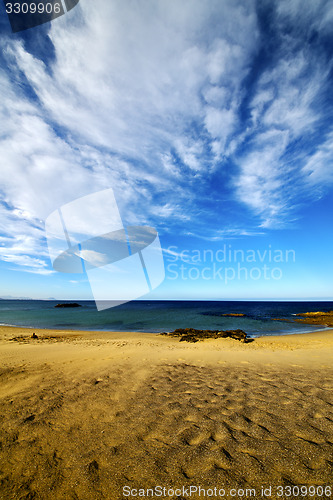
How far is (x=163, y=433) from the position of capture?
337 centimetres

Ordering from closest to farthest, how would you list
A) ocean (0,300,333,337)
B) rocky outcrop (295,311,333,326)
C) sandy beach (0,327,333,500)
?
sandy beach (0,327,333,500)
ocean (0,300,333,337)
rocky outcrop (295,311,333,326)

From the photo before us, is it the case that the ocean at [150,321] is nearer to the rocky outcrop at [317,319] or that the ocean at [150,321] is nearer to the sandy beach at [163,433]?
the rocky outcrop at [317,319]

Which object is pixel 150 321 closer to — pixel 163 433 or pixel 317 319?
pixel 317 319

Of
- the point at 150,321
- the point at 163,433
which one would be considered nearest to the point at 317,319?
the point at 150,321

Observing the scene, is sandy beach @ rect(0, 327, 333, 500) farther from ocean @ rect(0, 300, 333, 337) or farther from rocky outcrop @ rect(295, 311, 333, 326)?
rocky outcrop @ rect(295, 311, 333, 326)

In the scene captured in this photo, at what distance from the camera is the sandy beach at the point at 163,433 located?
2.44 metres

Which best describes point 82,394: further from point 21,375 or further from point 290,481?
point 290,481

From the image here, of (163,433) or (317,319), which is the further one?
(317,319)

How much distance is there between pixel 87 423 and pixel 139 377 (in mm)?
2373

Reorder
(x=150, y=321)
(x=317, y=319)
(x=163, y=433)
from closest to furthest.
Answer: (x=163, y=433) → (x=150, y=321) → (x=317, y=319)

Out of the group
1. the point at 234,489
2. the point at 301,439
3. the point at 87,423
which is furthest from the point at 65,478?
the point at 301,439

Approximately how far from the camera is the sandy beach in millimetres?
2441

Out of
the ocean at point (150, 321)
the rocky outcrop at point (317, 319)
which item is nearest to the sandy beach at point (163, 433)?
the ocean at point (150, 321)

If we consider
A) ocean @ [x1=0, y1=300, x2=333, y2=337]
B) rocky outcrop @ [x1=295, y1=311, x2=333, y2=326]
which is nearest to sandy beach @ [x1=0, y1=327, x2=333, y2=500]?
ocean @ [x1=0, y1=300, x2=333, y2=337]
